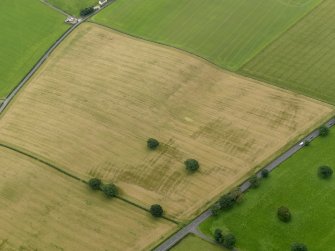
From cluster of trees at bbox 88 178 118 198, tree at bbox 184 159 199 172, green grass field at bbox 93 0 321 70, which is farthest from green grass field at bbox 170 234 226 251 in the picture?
green grass field at bbox 93 0 321 70

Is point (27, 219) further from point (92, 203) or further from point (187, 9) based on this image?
point (187, 9)

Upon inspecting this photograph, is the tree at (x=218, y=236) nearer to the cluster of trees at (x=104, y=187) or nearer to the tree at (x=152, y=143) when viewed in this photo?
the cluster of trees at (x=104, y=187)

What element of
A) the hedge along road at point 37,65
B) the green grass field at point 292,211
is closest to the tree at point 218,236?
the green grass field at point 292,211

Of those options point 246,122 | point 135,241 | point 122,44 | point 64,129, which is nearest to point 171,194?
point 135,241

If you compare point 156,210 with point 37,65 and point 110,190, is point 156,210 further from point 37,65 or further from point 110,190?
point 37,65

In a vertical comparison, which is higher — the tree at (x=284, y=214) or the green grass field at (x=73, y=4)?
the green grass field at (x=73, y=4)

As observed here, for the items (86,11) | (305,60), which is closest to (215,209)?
(305,60)
